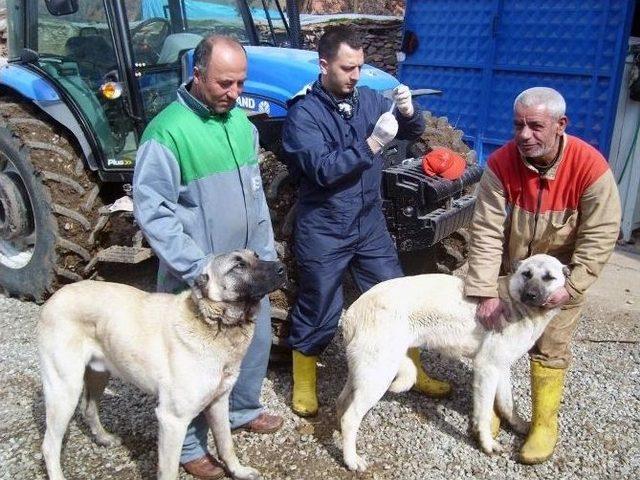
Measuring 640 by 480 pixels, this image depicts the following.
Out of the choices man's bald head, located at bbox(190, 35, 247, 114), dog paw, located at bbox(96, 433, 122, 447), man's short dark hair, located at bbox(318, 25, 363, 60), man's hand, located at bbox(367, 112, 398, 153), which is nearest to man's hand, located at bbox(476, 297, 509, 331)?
man's hand, located at bbox(367, 112, 398, 153)

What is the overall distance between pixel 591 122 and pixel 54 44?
5.65 metres

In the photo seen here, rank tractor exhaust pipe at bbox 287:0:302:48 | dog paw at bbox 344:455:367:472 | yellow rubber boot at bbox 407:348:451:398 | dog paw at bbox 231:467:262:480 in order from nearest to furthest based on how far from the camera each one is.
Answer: dog paw at bbox 231:467:262:480
dog paw at bbox 344:455:367:472
yellow rubber boot at bbox 407:348:451:398
tractor exhaust pipe at bbox 287:0:302:48

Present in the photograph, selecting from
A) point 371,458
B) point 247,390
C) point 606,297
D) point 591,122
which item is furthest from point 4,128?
point 591,122

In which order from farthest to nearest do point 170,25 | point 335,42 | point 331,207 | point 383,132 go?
point 170,25, point 331,207, point 335,42, point 383,132

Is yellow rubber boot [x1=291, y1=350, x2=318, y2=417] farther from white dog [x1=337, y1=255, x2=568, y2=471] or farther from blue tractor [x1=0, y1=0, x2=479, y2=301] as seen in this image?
blue tractor [x1=0, y1=0, x2=479, y2=301]

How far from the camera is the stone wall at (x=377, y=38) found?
1049 cm

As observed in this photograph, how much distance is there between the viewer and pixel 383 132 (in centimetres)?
295

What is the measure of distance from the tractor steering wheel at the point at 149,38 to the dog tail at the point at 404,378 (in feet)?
9.04

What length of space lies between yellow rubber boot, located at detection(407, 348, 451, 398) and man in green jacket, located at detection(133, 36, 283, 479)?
3.94ft

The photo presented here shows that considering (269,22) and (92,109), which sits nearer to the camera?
(92,109)

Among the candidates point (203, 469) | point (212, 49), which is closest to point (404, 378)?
point (203, 469)

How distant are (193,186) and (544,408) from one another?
2.04m

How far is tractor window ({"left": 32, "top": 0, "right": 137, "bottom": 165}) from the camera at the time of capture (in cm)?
430

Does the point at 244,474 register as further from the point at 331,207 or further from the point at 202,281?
the point at 331,207
